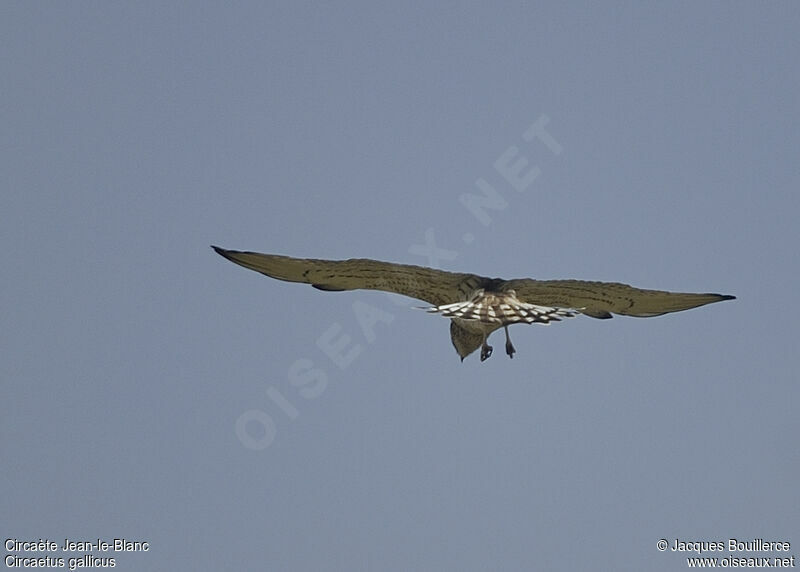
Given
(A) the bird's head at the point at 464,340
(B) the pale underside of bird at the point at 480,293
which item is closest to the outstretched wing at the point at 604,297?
(B) the pale underside of bird at the point at 480,293

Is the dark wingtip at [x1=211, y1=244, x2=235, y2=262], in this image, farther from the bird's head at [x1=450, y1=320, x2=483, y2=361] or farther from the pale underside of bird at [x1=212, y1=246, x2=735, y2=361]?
the bird's head at [x1=450, y1=320, x2=483, y2=361]

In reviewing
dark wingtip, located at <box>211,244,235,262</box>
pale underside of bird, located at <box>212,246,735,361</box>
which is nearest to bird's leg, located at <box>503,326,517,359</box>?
pale underside of bird, located at <box>212,246,735,361</box>

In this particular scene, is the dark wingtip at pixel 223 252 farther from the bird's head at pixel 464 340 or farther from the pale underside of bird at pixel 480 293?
the bird's head at pixel 464 340

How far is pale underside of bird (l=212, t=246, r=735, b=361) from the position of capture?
15859 millimetres

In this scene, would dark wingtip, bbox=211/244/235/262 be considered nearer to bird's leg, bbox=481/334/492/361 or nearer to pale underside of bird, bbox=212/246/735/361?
pale underside of bird, bbox=212/246/735/361

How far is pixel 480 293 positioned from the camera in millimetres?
16094

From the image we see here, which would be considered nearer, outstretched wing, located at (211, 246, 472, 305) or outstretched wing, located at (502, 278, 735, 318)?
outstretched wing, located at (211, 246, 472, 305)

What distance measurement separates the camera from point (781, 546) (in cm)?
1811

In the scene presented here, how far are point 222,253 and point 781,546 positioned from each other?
Result: 9071 mm

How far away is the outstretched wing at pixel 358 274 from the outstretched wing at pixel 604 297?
965 mm

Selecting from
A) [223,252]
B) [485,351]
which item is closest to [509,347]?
[485,351]

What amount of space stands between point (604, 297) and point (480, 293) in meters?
2.01

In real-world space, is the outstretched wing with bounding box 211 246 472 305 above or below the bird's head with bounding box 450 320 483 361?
above

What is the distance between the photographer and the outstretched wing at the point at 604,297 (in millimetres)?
16547
